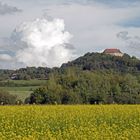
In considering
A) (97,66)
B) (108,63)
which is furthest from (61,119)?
(108,63)

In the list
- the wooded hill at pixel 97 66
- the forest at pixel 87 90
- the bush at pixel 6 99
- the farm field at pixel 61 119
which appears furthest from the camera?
the wooded hill at pixel 97 66

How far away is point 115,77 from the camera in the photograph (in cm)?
5800

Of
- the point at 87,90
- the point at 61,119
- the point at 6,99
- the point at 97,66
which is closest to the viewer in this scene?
the point at 61,119

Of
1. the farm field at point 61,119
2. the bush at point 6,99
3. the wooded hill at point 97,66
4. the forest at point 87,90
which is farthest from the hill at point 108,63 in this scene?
the farm field at point 61,119

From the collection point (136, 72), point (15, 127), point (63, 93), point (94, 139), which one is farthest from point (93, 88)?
point (94, 139)

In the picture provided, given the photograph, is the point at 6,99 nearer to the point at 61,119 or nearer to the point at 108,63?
the point at 61,119

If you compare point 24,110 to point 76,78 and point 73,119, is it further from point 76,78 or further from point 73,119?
point 76,78

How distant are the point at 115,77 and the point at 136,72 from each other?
14794 millimetres

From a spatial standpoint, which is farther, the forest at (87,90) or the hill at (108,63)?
the hill at (108,63)

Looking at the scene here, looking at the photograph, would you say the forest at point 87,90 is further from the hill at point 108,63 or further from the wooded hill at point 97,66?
the hill at point 108,63

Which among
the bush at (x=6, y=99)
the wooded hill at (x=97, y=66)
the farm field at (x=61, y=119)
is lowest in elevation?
the farm field at (x=61, y=119)

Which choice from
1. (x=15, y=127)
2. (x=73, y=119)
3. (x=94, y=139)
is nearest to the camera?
(x=94, y=139)

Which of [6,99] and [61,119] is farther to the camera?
[6,99]

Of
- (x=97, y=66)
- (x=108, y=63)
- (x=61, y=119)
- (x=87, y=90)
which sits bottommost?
(x=61, y=119)
